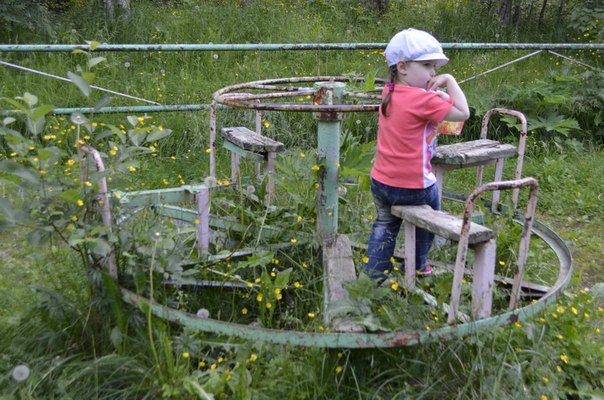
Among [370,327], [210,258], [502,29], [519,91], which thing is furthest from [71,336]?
[502,29]

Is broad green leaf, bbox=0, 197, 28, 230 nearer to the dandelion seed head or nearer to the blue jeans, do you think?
the dandelion seed head

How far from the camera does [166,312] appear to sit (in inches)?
96.2

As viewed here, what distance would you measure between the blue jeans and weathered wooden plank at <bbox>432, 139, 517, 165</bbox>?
0.30 m

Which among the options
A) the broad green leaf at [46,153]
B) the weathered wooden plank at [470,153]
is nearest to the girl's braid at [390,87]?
the weathered wooden plank at [470,153]

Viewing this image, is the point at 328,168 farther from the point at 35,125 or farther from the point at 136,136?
the point at 35,125

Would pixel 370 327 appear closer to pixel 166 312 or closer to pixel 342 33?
pixel 166 312

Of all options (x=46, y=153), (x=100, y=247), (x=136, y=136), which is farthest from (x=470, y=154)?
(x=46, y=153)

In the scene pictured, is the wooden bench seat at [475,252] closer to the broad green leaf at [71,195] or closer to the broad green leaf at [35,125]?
the broad green leaf at [71,195]

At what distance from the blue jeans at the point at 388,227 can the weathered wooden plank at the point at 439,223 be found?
0.22 feet

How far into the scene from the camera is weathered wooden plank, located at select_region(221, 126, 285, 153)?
11.8 feet

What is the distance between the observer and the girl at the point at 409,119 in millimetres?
2719

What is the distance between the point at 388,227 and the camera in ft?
10.1

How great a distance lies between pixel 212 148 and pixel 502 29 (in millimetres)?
6377

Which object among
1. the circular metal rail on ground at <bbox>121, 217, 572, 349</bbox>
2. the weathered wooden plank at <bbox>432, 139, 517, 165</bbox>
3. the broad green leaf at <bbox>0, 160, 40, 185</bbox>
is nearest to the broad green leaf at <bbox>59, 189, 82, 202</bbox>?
the broad green leaf at <bbox>0, 160, 40, 185</bbox>
